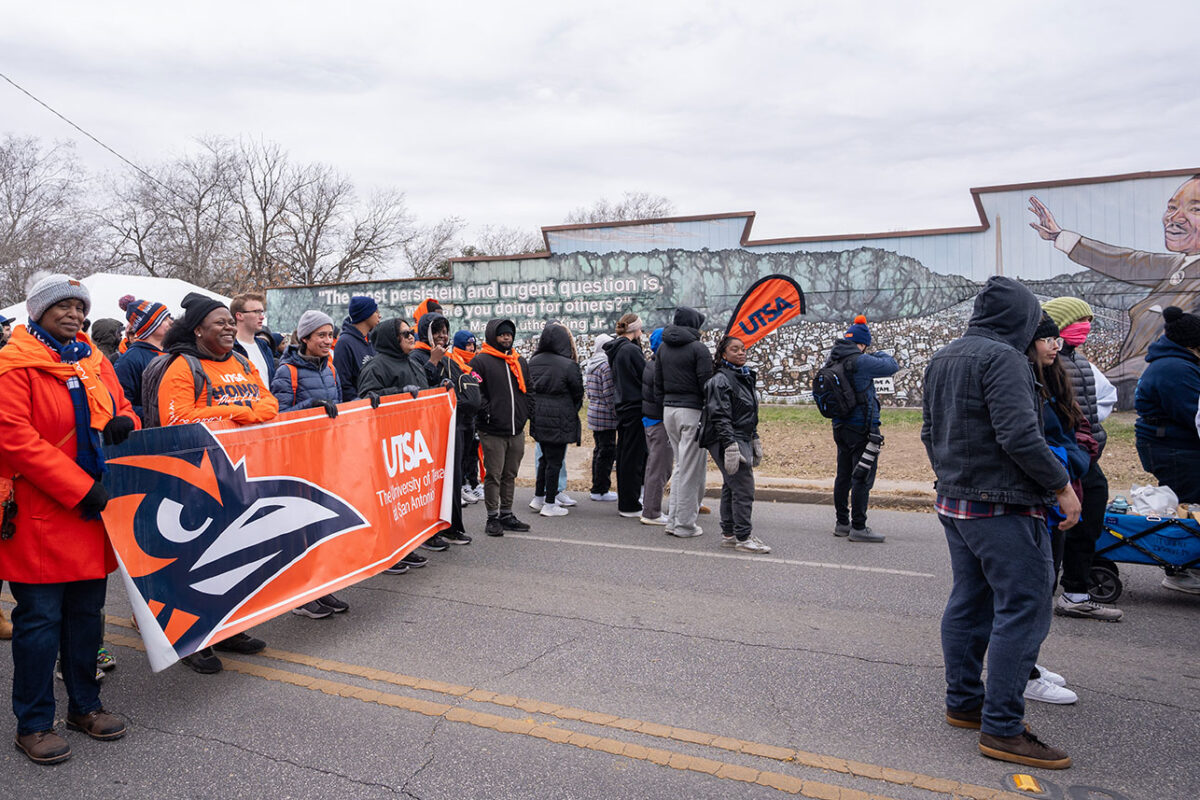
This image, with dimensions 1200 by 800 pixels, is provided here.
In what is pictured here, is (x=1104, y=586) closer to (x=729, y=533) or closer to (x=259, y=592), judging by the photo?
(x=729, y=533)

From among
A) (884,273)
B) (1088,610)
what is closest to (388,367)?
(1088,610)

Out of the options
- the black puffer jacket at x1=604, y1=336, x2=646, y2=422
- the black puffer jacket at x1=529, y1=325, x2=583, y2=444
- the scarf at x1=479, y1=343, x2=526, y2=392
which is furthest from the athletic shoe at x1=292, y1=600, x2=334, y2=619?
the black puffer jacket at x1=604, y1=336, x2=646, y2=422

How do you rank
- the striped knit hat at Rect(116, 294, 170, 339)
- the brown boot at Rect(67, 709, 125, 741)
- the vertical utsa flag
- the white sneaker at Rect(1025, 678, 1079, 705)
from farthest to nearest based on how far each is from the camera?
the vertical utsa flag < the striped knit hat at Rect(116, 294, 170, 339) < the white sneaker at Rect(1025, 678, 1079, 705) < the brown boot at Rect(67, 709, 125, 741)

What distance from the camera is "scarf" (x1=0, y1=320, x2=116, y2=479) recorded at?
3432 mm

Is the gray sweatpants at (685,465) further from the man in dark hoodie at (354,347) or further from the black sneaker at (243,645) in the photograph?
the black sneaker at (243,645)

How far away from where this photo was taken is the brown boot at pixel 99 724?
3650 mm

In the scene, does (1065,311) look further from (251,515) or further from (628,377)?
(251,515)

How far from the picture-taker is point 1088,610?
17.2ft

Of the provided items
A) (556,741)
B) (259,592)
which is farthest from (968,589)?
(259,592)

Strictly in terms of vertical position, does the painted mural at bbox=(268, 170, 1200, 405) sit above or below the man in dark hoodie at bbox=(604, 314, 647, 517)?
above

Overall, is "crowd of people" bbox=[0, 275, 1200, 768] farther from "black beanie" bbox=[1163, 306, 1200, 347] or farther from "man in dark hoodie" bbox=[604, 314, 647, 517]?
"man in dark hoodie" bbox=[604, 314, 647, 517]

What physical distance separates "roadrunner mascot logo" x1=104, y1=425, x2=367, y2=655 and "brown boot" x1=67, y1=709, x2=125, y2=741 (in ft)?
1.28

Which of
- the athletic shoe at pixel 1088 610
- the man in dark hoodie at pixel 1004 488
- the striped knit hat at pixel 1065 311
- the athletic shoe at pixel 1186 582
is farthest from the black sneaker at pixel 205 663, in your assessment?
the athletic shoe at pixel 1186 582

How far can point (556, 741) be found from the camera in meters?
3.61
